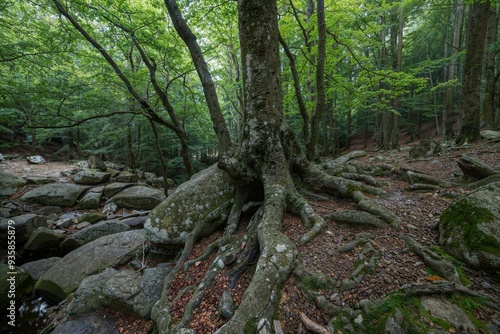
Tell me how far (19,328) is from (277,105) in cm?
668

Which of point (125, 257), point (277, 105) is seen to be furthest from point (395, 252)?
point (125, 257)

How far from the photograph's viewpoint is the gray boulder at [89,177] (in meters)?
10.3

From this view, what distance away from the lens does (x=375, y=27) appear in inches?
324

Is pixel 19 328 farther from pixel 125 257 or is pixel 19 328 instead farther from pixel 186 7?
pixel 186 7

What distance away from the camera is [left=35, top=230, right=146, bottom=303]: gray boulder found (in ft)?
14.5

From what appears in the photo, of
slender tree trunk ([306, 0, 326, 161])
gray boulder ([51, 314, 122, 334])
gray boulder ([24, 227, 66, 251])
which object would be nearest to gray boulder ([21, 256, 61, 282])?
gray boulder ([24, 227, 66, 251])

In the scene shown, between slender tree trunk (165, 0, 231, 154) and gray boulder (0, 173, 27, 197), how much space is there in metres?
9.49

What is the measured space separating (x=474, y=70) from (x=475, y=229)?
775cm

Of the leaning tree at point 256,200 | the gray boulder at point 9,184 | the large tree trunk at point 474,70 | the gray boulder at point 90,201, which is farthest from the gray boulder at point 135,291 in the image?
the large tree trunk at point 474,70

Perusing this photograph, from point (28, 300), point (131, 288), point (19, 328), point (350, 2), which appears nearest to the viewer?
point (131, 288)

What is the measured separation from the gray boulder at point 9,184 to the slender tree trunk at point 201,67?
9.49m

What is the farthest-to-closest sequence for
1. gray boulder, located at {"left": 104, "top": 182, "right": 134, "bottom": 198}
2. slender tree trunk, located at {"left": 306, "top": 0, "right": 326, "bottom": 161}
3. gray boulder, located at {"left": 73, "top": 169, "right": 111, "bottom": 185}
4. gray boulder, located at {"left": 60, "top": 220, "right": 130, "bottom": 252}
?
gray boulder, located at {"left": 73, "top": 169, "right": 111, "bottom": 185}, gray boulder, located at {"left": 104, "top": 182, "right": 134, "bottom": 198}, gray boulder, located at {"left": 60, "top": 220, "right": 130, "bottom": 252}, slender tree trunk, located at {"left": 306, "top": 0, "right": 326, "bottom": 161}

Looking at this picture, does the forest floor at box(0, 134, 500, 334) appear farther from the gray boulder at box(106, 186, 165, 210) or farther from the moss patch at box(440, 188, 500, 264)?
the gray boulder at box(106, 186, 165, 210)

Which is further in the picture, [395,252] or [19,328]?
[19,328]
